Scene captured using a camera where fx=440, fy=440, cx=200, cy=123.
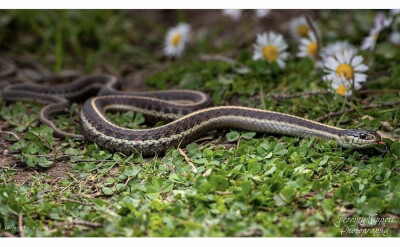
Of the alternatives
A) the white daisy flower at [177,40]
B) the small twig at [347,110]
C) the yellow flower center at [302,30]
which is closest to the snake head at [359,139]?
the small twig at [347,110]

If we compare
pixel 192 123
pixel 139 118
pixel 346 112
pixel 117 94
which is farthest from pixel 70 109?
pixel 346 112

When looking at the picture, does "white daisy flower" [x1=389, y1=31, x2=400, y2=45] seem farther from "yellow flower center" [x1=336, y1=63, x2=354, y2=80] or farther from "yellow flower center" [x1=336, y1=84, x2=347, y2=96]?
"yellow flower center" [x1=336, y1=84, x2=347, y2=96]

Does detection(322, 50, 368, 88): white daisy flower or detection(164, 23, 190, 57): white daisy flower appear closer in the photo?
detection(322, 50, 368, 88): white daisy flower

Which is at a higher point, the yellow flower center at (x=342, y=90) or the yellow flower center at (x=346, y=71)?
the yellow flower center at (x=346, y=71)

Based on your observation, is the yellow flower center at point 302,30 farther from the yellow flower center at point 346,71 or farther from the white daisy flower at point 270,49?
the yellow flower center at point 346,71

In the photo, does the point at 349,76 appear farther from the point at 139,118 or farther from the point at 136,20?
the point at 136,20

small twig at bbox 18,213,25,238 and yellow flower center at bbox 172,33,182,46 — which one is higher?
yellow flower center at bbox 172,33,182,46

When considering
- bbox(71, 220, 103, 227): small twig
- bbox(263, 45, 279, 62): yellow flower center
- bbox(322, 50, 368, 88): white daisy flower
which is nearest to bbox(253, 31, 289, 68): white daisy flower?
bbox(263, 45, 279, 62): yellow flower center
